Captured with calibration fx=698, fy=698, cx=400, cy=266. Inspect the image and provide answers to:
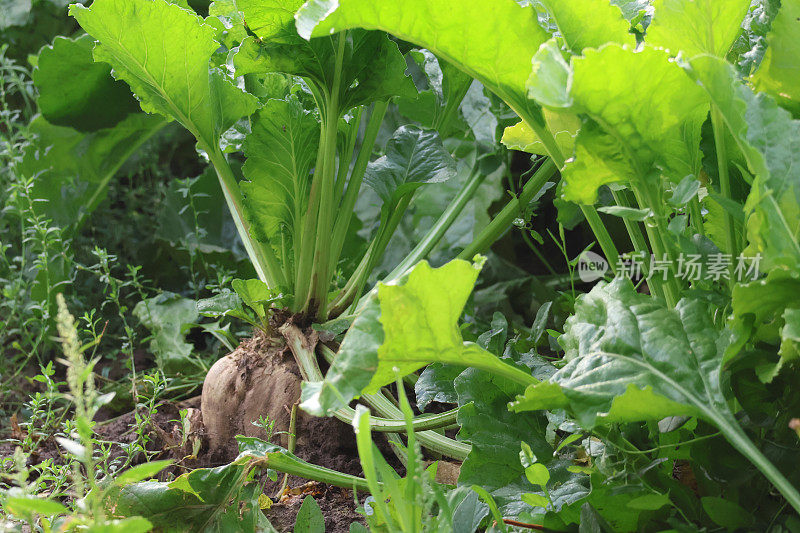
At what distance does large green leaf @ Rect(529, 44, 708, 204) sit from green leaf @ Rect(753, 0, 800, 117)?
0.33 ft

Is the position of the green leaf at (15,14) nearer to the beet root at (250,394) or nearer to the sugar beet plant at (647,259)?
the beet root at (250,394)

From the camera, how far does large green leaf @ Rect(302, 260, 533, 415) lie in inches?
24.0

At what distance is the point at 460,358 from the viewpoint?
0.69 m

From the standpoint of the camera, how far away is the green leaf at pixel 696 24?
700 mm

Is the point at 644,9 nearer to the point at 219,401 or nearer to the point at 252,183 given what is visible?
the point at 252,183

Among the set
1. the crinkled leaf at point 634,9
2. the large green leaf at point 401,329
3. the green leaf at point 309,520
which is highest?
the crinkled leaf at point 634,9

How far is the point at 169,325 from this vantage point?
154 cm

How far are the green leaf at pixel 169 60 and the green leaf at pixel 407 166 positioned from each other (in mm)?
236

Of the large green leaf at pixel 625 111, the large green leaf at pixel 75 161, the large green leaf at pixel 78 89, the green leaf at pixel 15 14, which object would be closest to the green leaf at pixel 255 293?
the large green leaf at pixel 625 111

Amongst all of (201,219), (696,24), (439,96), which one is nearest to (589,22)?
(696,24)

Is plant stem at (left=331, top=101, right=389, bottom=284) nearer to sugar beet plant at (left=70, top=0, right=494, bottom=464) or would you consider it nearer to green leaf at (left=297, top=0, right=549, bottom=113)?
sugar beet plant at (left=70, top=0, right=494, bottom=464)

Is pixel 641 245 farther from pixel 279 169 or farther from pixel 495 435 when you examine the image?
pixel 279 169

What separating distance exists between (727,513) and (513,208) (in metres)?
0.70

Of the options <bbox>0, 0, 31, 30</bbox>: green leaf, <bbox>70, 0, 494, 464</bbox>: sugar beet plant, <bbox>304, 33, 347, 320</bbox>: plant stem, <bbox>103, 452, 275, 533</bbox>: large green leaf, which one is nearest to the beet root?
<bbox>70, 0, 494, 464</bbox>: sugar beet plant
